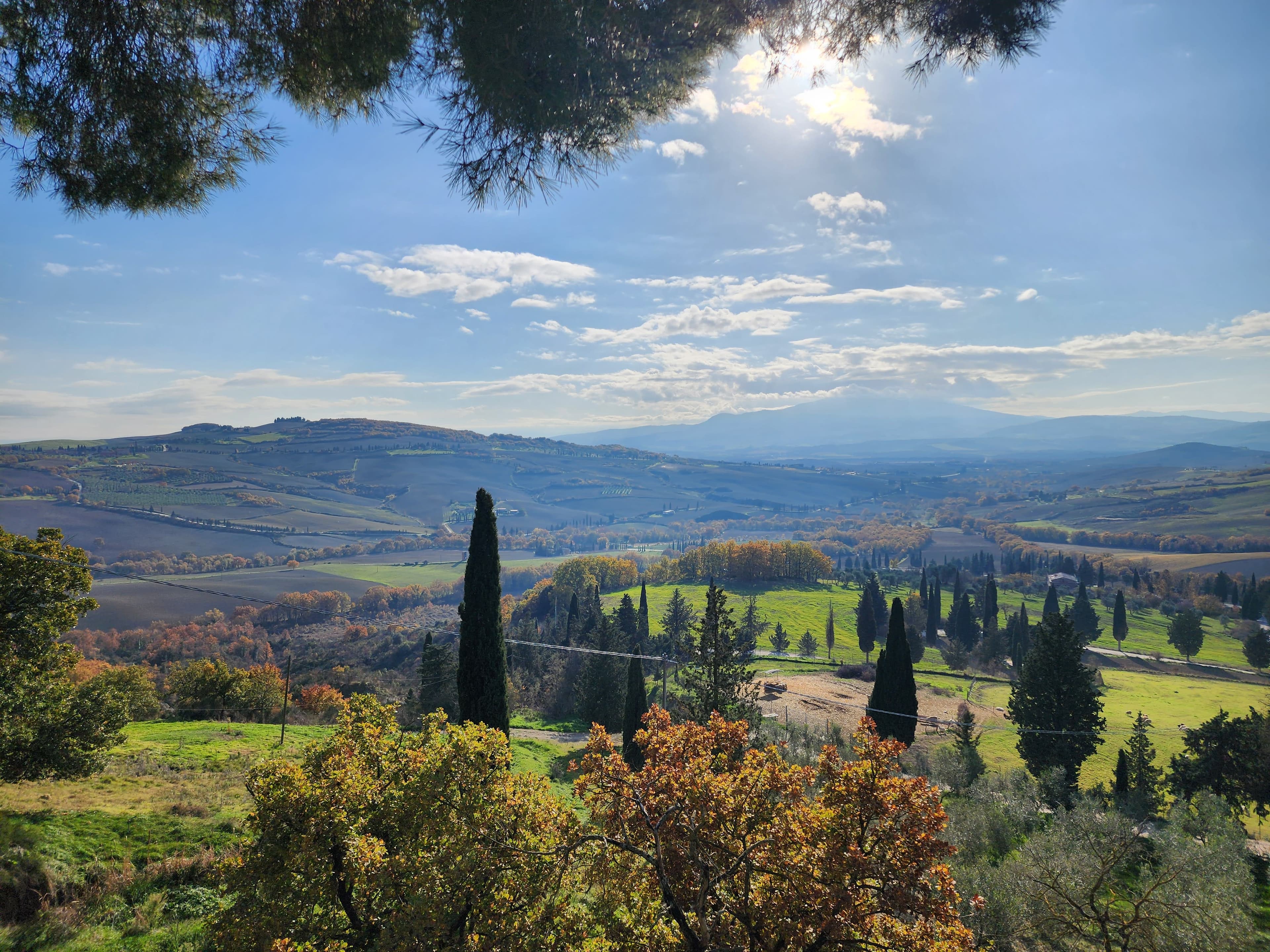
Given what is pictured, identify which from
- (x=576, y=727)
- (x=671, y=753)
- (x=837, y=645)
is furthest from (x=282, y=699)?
(x=837, y=645)

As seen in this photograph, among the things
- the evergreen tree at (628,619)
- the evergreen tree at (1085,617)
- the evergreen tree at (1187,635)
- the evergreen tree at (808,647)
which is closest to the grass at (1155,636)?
the evergreen tree at (1187,635)

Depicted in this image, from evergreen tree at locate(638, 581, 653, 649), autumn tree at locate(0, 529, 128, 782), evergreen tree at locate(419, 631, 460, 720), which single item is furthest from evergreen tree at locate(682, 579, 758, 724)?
evergreen tree at locate(638, 581, 653, 649)

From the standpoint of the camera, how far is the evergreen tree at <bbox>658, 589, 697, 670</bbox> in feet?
239

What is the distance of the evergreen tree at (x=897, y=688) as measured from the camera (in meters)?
39.1

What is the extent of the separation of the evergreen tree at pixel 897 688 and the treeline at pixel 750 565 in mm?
90422

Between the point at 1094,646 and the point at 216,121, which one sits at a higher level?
the point at 216,121

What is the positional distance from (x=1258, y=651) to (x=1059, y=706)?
224ft

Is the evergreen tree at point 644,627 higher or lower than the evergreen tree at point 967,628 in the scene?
higher

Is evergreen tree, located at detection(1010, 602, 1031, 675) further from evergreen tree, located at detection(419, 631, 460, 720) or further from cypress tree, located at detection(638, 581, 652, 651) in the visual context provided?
evergreen tree, located at detection(419, 631, 460, 720)

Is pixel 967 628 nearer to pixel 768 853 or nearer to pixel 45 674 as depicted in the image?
pixel 768 853

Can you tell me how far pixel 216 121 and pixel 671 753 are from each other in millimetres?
8734

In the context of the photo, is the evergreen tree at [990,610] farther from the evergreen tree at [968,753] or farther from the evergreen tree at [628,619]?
the evergreen tree at [628,619]

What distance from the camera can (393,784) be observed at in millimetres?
8664

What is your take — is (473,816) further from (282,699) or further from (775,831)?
(282,699)
